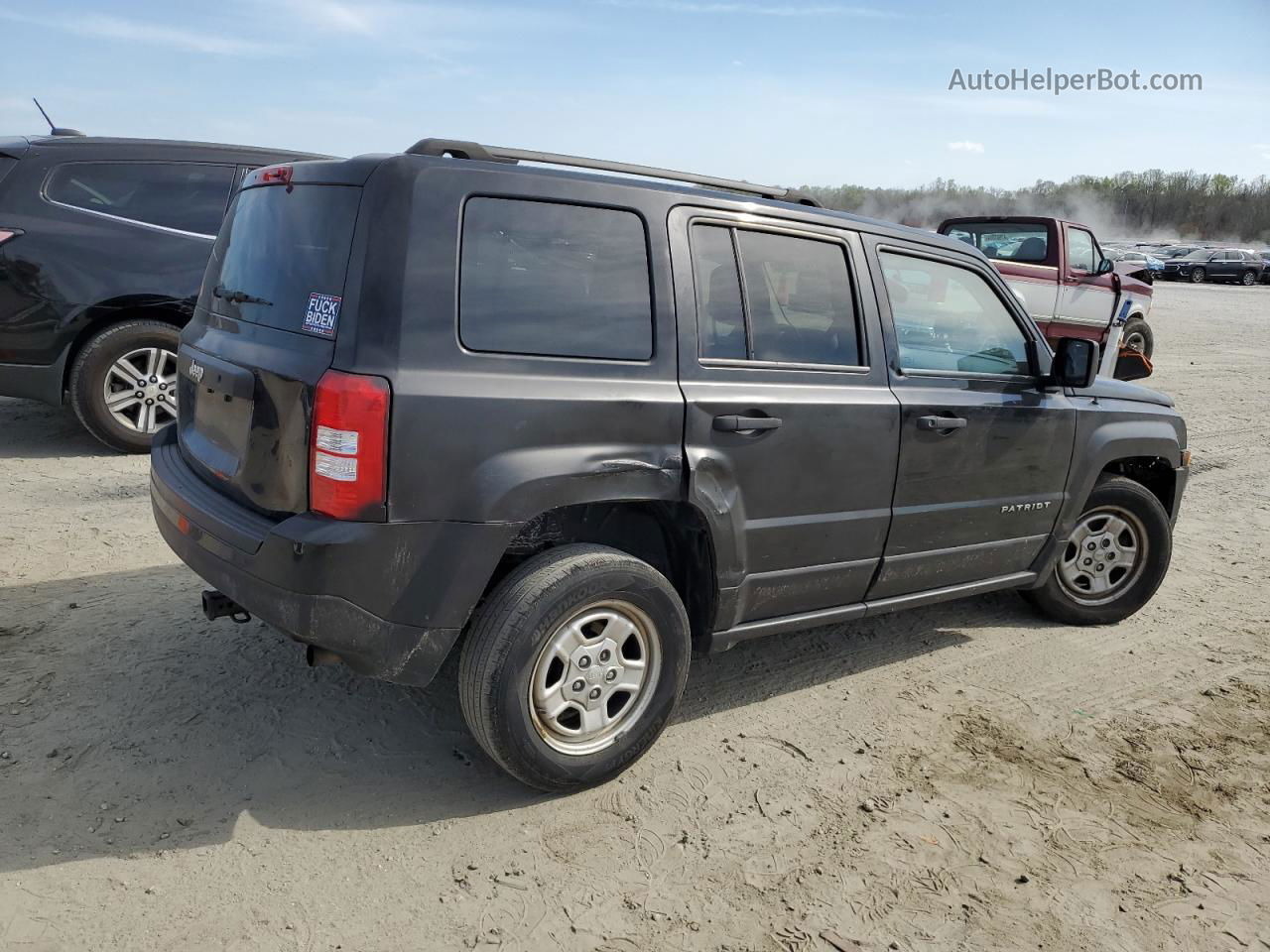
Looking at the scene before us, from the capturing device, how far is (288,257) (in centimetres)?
315

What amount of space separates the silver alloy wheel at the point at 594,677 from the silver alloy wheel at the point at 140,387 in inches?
183

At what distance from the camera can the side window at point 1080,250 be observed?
38.5ft

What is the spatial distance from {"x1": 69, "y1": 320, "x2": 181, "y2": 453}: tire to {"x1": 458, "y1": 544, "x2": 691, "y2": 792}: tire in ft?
15.3

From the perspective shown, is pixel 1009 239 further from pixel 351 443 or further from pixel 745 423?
pixel 351 443

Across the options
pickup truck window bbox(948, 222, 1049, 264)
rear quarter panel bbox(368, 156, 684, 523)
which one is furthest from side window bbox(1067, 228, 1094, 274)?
rear quarter panel bbox(368, 156, 684, 523)

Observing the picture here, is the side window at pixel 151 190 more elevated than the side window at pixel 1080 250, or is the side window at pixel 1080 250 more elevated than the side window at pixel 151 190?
the side window at pixel 1080 250

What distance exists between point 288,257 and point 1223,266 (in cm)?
4663

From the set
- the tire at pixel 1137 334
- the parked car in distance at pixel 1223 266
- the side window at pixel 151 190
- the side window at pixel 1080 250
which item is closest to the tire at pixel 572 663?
the side window at pixel 151 190

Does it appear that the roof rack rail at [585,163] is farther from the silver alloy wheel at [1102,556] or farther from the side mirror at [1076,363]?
the silver alloy wheel at [1102,556]

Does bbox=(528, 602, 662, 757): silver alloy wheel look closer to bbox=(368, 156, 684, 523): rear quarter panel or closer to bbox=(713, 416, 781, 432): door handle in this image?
bbox=(368, 156, 684, 523): rear quarter panel

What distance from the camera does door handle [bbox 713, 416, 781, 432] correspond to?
3.34 metres

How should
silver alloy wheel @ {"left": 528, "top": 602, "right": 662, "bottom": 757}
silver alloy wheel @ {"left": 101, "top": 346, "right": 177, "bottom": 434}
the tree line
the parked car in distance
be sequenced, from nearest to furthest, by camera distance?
silver alloy wheel @ {"left": 528, "top": 602, "right": 662, "bottom": 757} → silver alloy wheel @ {"left": 101, "top": 346, "right": 177, "bottom": 434} → the parked car in distance → the tree line

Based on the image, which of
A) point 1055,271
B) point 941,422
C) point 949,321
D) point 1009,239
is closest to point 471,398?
point 941,422

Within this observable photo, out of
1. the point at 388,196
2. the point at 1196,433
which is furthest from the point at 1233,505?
the point at 388,196
